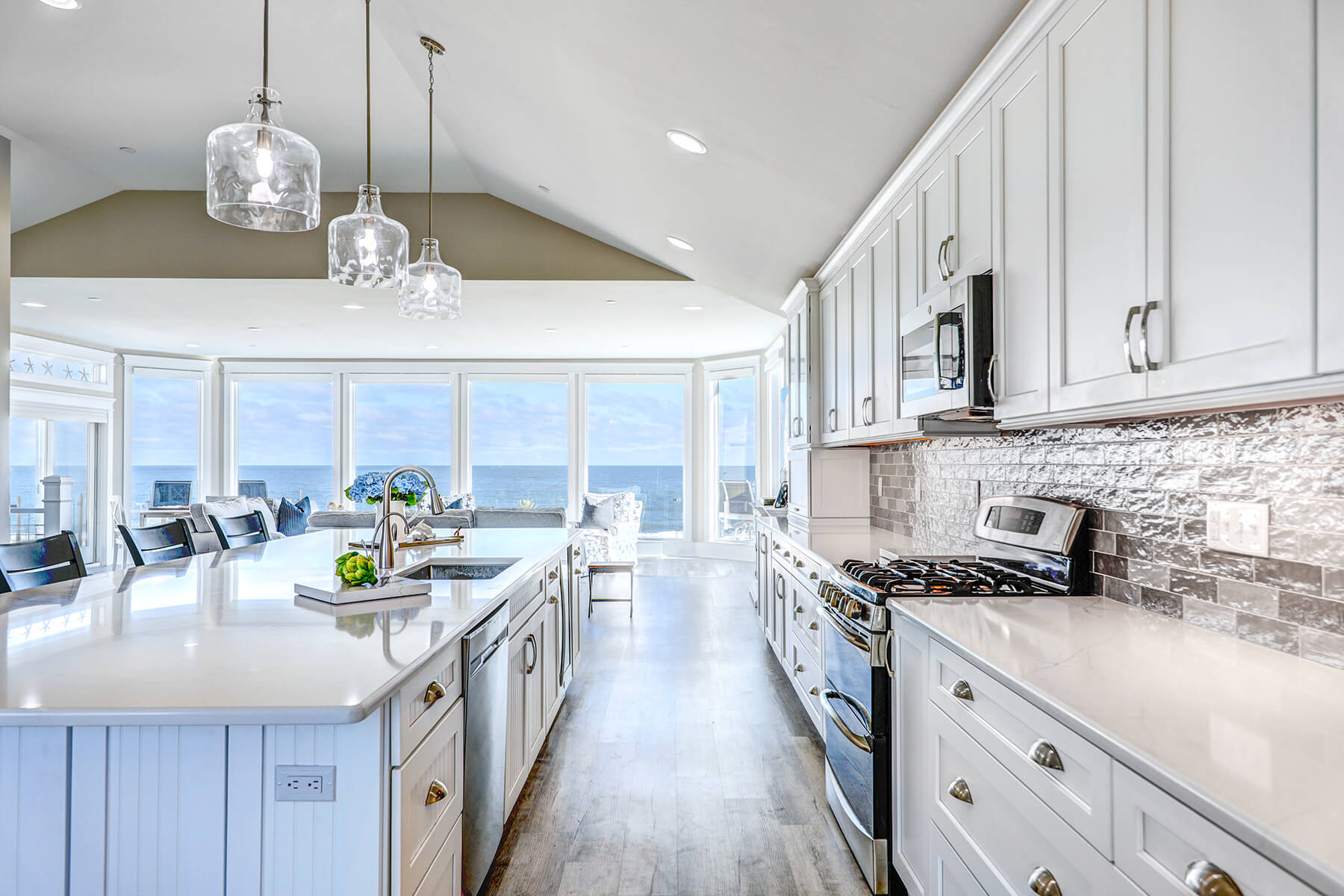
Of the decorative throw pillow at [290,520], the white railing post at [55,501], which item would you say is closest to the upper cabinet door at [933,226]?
the decorative throw pillow at [290,520]

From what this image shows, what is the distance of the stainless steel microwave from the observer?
1886mm

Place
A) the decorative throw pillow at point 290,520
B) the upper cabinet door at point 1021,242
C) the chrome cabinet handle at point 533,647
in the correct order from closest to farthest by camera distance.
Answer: the upper cabinet door at point 1021,242 < the chrome cabinet handle at point 533,647 < the decorative throw pillow at point 290,520

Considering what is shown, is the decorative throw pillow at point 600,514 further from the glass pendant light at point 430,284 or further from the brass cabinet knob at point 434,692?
the brass cabinet knob at point 434,692

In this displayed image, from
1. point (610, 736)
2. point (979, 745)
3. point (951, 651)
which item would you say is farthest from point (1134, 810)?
point (610, 736)

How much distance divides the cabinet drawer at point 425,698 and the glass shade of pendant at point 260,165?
131 cm

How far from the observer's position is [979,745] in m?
1.45

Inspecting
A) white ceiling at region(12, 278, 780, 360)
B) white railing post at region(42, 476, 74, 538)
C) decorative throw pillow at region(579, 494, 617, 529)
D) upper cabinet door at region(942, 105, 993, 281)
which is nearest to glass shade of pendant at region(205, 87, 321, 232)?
upper cabinet door at region(942, 105, 993, 281)

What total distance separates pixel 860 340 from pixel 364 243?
2.04 meters

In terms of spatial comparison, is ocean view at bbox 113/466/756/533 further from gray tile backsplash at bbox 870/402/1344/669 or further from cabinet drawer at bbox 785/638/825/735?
gray tile backsplash at bbox 870/402/1344/669

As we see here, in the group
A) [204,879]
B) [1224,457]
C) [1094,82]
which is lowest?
[204,879]

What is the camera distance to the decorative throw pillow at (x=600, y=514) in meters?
6.95

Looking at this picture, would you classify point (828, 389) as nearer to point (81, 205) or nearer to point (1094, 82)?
point (1094, 82)

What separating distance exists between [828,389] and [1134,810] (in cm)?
298

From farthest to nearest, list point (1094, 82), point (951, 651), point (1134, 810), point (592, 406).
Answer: point (592, 406) < point (951, 651) < point (1094, 82) < point (1134, 810)
